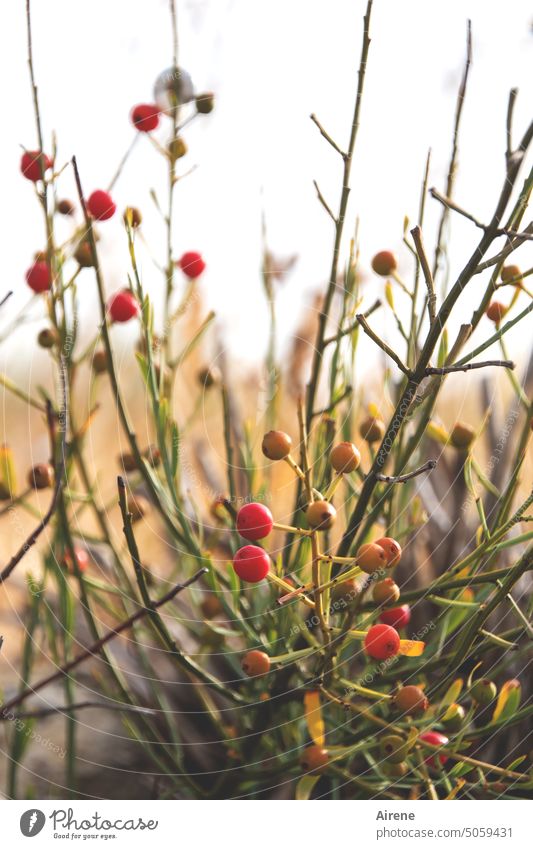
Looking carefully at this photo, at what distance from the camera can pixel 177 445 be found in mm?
393

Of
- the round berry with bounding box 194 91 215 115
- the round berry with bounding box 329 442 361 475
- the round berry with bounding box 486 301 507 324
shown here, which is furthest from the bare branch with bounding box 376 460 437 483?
the round berry with bounding box 194 91 215 115

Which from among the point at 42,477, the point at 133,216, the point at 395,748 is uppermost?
the point at 133,216

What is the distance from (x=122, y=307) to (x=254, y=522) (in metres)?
0.16

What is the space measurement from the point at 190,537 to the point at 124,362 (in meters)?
0.13

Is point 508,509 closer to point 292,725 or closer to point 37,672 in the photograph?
point 292,725

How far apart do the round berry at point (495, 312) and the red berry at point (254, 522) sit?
17 centimetres

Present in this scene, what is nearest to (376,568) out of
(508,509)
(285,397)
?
(508,509)

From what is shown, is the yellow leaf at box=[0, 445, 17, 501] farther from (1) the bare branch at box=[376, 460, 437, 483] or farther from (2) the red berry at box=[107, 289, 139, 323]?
(1) the bare branch at box=[376, 460, 437, 483]

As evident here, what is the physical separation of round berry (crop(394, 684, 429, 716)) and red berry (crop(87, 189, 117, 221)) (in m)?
0.28

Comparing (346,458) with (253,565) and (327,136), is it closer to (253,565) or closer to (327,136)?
(253,565)

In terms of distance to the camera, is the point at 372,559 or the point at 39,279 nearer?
the point at 372,559

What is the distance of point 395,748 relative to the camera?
36cm

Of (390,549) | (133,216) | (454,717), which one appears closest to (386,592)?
(390,549)

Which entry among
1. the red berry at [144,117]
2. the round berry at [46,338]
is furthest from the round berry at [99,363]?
the red berry at [144,117]
